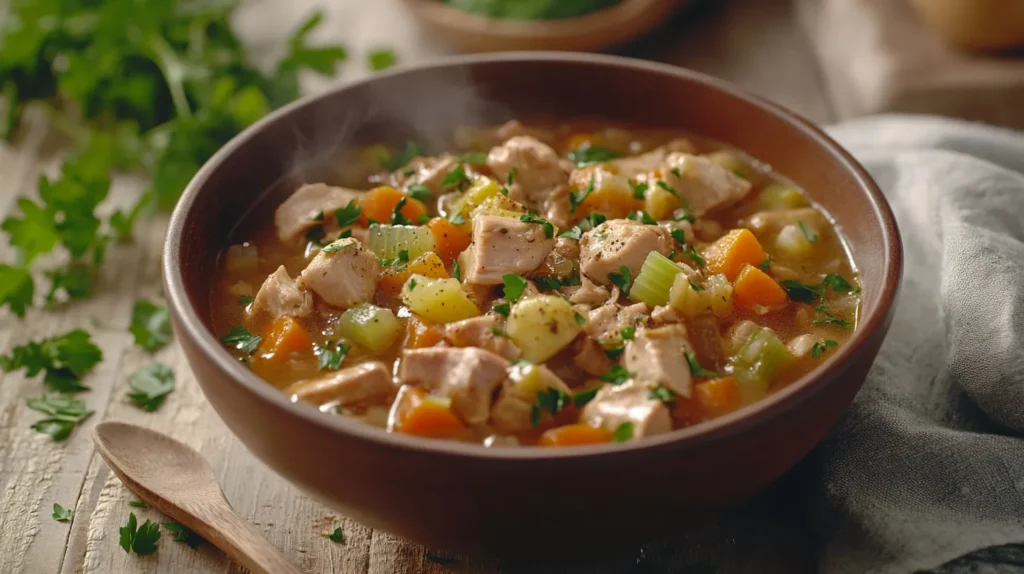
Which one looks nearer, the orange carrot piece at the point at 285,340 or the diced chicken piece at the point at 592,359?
the diced chicken piece at the point at 592,359

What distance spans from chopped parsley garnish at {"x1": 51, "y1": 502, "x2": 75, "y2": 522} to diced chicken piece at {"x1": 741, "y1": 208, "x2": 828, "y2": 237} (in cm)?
252

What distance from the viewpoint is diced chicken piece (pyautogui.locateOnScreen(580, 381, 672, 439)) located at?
2596 millimetres

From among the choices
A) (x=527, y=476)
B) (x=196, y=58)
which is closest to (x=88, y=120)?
(x=196, y=58)

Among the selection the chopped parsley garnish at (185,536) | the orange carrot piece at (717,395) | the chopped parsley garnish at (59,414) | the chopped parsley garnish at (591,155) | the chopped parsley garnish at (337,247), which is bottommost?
the chopped parsley garnish at (59,414)

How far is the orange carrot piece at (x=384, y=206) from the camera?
360 cm

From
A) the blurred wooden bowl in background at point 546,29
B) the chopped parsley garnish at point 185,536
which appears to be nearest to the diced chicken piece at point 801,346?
the chopped parsley garnish at point 185,536

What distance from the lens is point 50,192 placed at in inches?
167

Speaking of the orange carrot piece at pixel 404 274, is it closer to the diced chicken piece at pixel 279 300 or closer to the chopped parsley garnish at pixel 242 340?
the diced chicken piece at pixel 279 300

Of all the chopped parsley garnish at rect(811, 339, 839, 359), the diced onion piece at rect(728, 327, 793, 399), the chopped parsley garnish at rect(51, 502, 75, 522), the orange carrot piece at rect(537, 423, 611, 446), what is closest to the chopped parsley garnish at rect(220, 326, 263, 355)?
the chopped parsley garnish at rect(51, 502, 75, 522)

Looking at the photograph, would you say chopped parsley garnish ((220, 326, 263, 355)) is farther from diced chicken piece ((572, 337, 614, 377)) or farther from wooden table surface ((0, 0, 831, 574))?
diced chicken piece ((572, 337, 614, 377))

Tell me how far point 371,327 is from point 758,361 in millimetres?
1170

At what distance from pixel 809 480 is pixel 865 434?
0.76ft

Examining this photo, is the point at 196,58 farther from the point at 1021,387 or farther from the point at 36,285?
the point at 1021,387

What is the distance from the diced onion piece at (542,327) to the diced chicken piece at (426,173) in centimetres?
96
